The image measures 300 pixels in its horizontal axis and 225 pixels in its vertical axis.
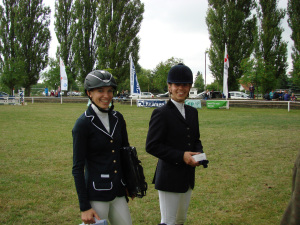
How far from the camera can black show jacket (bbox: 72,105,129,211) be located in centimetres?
240

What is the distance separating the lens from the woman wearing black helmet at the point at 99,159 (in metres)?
2.40

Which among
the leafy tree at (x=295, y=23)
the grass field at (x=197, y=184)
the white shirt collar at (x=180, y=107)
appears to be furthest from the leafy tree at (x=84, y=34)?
the white shirt collar at (x=180, y=107)

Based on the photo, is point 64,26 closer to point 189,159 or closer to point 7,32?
point 7,32

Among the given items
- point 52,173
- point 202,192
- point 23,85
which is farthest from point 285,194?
point 23,85

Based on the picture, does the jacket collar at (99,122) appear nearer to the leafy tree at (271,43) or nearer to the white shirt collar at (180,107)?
the white shirt collar at (180,107)

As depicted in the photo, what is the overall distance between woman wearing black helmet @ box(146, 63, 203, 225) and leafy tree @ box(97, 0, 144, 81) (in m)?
40.1

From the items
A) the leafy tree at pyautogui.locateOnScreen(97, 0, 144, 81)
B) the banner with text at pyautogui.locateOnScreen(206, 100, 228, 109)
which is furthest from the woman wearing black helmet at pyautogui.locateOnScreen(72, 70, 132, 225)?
the leafy tree at pyautogui.locateOnScreen(97, 0, 144, 81)

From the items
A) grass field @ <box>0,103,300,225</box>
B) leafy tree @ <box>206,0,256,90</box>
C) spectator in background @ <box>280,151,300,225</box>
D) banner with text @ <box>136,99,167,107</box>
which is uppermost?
leafy tree @ <box>206,0,256,90</box>

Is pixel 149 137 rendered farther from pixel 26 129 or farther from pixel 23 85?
pixel 23 85

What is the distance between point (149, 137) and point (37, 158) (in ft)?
18.4

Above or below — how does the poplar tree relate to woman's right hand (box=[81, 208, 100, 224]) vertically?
above

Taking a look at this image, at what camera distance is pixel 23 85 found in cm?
4625

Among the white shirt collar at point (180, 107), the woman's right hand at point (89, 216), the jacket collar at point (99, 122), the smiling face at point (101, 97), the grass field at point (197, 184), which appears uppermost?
the smiling face at point (101, 97)

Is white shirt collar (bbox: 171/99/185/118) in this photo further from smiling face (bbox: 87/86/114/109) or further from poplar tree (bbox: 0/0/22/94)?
poplar tree (bbox: 0/0/22/94)
